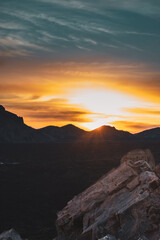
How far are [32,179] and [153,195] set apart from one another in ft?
145

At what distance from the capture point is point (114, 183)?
51.0 ft

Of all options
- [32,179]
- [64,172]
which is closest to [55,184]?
[32,179]

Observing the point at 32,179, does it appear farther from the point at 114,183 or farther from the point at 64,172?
the point at 114,183

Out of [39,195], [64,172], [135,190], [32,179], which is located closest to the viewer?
[135,190]

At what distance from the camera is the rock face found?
11984 mm

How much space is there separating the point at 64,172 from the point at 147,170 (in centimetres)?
4949

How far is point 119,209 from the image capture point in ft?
42.9

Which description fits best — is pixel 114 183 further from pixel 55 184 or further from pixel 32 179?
pixel 32 179

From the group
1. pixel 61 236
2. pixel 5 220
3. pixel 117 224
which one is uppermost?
pixel 117 224

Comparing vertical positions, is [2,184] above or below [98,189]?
below

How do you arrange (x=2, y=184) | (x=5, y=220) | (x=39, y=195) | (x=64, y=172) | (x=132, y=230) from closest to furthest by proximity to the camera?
(x=132, y=230), (x=5, y=220), (x=39, y=195), (x=2, y=184), (x=64, y=172)

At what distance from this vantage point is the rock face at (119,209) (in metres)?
12.0

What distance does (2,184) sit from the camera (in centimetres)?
4906

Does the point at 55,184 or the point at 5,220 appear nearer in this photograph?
the point at 5,220
